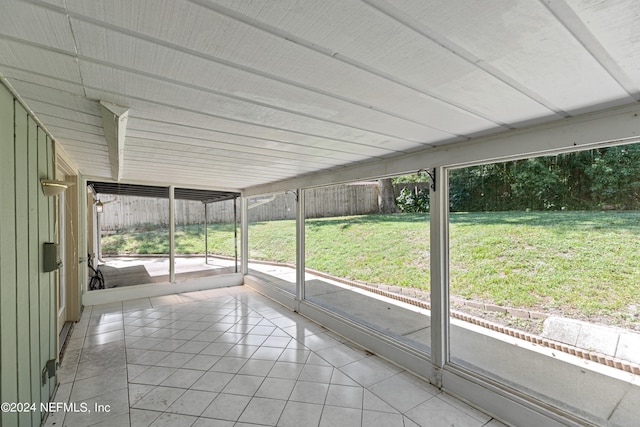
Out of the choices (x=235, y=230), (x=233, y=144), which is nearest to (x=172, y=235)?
(x=235, y=230)

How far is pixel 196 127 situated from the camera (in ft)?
6.06

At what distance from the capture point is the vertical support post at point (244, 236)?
6.20m

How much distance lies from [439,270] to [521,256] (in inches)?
45.6

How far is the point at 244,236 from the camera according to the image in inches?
245

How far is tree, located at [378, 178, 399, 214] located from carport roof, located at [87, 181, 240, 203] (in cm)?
309

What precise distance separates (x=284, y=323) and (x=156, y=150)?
8.85 feet

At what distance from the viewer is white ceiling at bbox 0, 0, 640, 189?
795mm

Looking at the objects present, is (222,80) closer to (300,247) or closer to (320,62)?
(320,62)

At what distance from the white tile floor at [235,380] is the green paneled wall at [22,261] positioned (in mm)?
560

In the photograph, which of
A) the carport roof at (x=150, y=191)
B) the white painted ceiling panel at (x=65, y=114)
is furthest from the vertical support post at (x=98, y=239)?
the white painted ceiling panel at (x=65, y=114)

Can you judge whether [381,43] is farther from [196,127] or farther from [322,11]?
[196,127]

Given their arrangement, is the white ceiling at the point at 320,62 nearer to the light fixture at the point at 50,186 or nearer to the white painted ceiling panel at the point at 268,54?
the white painted ceiling panel at the point at 268,54

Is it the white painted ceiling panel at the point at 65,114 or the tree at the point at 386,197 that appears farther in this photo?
the tree at the point at 386,197

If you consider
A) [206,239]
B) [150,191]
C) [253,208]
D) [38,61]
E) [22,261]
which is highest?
[38,61]
